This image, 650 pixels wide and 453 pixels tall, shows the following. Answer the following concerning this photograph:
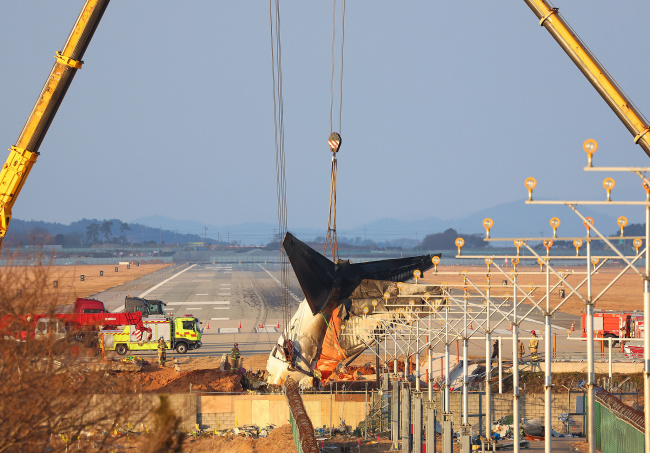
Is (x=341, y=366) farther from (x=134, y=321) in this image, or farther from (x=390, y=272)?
(x=134, y=321)

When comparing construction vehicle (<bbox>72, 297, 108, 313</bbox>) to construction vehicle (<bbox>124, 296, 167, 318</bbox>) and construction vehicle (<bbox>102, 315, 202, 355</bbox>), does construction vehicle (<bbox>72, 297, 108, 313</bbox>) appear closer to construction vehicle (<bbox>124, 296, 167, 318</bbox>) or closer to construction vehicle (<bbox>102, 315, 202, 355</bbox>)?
construction vehicle (<bbox>124, 296, 167, 318</bbox>)

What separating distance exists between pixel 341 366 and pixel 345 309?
9.09 metres

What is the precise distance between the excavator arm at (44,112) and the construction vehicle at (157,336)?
2695 centimetres

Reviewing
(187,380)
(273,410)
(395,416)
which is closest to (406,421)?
(395,416)

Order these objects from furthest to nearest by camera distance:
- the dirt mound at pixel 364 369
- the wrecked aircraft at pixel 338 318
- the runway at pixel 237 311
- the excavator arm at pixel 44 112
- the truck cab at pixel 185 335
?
the runway at pixel 237 311 → the truck cab at pixel 185 335 → the dirt mound at pixel 364 369 → the wrecked aircraft at pixel 338 318 → the excavator arm at pixel 44 112

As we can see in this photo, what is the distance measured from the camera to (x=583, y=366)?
46938mm

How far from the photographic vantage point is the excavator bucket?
3691cm

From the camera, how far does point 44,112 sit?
28.8 m

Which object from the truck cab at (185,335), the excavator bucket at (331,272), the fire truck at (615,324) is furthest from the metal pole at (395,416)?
the truck cab at (185,335)

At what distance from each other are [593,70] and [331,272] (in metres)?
16.4

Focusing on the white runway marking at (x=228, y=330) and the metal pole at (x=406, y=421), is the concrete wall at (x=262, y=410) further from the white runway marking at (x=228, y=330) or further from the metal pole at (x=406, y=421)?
the white runway marking at (x=228, y=330)

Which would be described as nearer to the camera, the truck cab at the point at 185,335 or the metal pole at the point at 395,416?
the metal pole at the point at 395,416

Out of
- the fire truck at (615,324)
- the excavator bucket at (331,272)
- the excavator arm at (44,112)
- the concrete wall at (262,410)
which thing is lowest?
the concrete wall at (262,410)

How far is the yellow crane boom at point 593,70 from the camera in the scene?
26.0 metres
